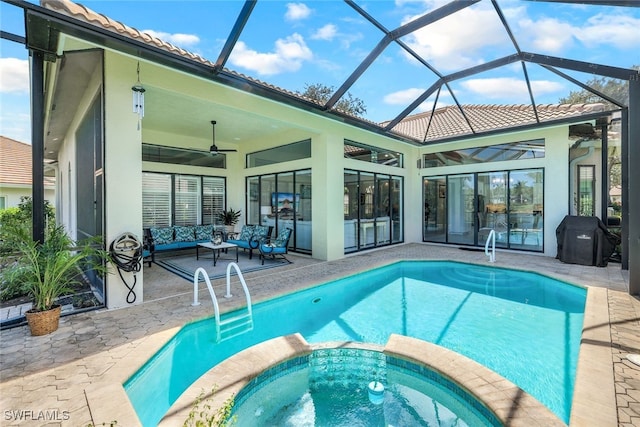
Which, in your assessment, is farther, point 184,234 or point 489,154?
point 489,154

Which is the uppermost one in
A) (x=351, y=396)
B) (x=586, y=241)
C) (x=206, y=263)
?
(x=586, y=241)

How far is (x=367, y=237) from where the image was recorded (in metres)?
10.5

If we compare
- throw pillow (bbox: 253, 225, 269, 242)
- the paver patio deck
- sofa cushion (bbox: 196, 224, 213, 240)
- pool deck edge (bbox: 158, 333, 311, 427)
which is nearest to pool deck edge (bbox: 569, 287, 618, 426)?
the paver patio deck

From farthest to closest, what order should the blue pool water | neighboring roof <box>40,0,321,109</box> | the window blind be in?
the window blind
neighboring roof <box>40,0,321,109</box>
the blue pool water

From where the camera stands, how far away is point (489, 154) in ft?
34.4

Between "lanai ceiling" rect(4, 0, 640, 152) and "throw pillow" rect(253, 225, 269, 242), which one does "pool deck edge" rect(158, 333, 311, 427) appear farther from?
"throw pillow" rect(253, 225, 269, 242)

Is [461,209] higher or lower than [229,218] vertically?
higher

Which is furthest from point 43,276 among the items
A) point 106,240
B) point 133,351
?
point 133,351

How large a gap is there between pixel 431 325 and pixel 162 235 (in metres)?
7.69

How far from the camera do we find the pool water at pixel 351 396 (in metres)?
2.82

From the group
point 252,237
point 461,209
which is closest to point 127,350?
point 252,237

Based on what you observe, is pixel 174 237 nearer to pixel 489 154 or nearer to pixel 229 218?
pixel 229 218

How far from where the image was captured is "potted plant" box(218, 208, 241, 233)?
430 inches

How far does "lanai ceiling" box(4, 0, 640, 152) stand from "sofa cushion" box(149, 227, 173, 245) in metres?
3.06
